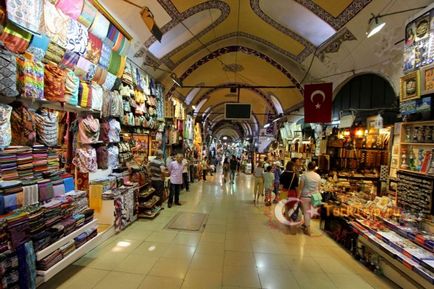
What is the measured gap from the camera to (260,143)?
722 inches

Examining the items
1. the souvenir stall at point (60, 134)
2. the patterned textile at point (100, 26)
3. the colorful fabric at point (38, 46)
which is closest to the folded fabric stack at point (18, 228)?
the souvenir stall at point (60, 134)

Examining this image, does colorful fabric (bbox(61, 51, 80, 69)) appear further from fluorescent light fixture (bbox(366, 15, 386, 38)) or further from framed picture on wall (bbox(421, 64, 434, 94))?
framed picture on wall (bbox(421, 64, 434, 94))

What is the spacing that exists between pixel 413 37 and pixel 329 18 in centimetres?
194

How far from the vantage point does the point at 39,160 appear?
305 centimetres

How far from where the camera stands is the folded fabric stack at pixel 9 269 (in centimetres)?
225

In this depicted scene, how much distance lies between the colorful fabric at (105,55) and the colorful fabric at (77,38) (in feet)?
1.47

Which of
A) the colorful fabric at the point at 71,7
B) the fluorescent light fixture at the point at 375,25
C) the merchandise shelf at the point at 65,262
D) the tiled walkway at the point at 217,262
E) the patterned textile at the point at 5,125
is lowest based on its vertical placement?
the tiled walkway at the point at 217,262

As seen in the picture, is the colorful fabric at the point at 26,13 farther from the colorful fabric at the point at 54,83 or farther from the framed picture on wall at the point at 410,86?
the framed picture on wall at the point at 410,86

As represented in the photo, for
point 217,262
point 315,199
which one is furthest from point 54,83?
point 315,199

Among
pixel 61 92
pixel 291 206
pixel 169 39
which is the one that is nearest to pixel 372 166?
pixel 291 206

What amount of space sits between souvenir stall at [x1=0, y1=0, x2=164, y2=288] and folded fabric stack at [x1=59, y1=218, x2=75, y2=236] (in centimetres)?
1

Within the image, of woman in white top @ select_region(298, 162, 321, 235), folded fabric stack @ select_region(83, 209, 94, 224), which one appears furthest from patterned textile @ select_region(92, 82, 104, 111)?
woman in white top @ select_region(298, 162, 321, 235)

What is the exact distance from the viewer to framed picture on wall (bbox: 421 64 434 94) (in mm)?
3381

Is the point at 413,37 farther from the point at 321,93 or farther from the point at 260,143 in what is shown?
the point at 260,143
